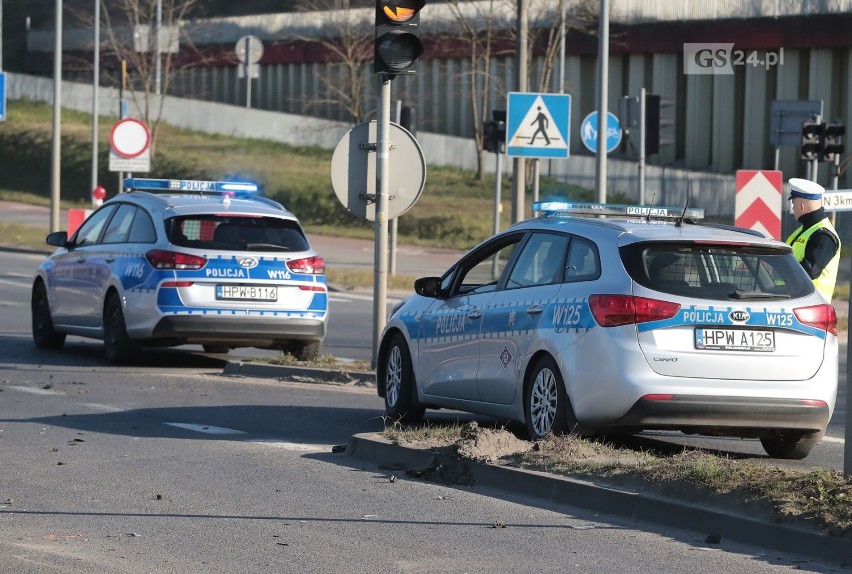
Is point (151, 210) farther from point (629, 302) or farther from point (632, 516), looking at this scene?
point (632, 516)

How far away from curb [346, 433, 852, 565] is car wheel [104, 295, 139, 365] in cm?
611

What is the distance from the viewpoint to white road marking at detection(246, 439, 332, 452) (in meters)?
10.6

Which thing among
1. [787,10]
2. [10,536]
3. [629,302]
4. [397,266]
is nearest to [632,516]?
[629,302]

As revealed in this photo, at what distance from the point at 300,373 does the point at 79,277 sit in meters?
3.19

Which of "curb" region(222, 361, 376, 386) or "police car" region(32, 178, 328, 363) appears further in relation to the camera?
"police car" region(32, 178, 328, 363)

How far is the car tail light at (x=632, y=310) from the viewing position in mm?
9578

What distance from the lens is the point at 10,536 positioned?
7.47 metres

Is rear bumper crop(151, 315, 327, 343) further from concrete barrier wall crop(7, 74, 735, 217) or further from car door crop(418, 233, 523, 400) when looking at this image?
concrete barrier wall crop(7, 74, 735, 217)

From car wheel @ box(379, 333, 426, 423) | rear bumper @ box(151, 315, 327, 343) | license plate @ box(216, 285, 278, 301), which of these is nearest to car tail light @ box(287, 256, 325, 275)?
license plate @ box(216, 285, 278, 301)

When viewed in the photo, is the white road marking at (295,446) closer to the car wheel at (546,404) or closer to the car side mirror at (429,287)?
the car wheel at (546,404)

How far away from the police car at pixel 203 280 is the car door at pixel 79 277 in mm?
35

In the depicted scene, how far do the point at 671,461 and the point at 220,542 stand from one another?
8.63ft

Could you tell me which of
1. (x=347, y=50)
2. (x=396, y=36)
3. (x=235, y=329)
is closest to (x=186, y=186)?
(x=235, y=329)

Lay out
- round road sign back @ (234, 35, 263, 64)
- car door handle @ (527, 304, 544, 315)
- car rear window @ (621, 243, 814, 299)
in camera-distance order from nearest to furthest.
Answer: car rear window @ (621, 243, 814, 299)
car door handle @ (527, 304, 544, 315)
round road sign back @ (234, 35, 263, 64)
